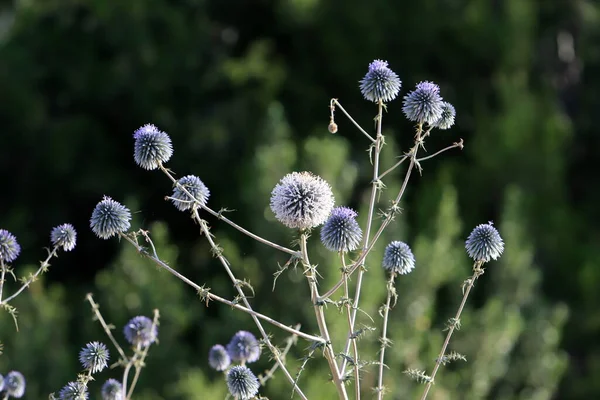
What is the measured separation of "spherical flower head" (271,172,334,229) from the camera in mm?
2734

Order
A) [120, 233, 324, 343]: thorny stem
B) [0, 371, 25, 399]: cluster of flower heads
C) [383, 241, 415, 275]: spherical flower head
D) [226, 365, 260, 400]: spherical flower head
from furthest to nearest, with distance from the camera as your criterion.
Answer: [0, 371, 25, 399]: cluster of flower heads
[383, 241, 415, 275]: spherical flower head
[226, 365, 260, 400]: spherical flower head
[120, 233, 324, 343]: thorny stem

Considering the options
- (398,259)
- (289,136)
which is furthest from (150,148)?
(289,136)

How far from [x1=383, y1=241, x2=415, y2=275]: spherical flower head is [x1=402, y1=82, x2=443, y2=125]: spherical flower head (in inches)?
19.4

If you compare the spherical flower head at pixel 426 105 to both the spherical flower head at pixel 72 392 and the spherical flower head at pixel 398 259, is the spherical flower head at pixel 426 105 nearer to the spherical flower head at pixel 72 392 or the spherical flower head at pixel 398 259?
the spherical flower head at pixel 398 259

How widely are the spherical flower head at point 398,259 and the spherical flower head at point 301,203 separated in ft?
1.22

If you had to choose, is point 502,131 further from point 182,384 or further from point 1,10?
point 1,10

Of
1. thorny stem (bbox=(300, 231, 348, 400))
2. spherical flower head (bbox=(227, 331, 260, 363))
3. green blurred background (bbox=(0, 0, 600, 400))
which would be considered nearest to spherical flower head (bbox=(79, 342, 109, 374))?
spherical flower head (bbox=(227, 331, 260, 363))

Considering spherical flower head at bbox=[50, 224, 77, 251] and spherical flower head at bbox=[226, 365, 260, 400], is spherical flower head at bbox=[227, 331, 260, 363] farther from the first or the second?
spherical flower head at bbox=[50, 224, 77, 251]

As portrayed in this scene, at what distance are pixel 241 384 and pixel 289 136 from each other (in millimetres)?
7276

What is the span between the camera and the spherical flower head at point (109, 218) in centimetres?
285

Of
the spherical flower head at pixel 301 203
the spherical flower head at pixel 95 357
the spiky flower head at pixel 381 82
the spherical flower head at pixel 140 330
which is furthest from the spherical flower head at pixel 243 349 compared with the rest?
the spiky flower head at pixel 381 82

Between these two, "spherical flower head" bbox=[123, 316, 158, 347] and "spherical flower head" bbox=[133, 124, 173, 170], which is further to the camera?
"spherical flower head" bbox=[123, 316, 158, 347]

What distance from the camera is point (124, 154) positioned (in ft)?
39.4

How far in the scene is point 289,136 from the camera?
10.0 meters
